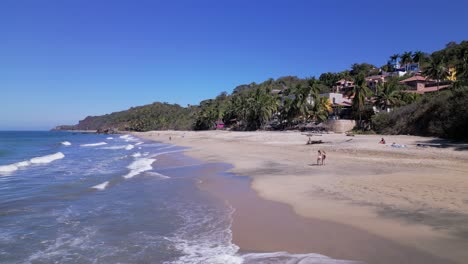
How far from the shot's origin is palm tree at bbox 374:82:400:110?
1891 inches

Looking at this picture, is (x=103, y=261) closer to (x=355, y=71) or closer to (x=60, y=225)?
(x=60, y=225)

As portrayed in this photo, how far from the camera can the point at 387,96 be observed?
48.0 meters

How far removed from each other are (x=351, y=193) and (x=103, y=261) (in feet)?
28.3

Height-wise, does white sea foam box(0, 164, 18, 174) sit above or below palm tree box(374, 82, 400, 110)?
below

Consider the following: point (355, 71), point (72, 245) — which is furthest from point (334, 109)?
point (72, 245)

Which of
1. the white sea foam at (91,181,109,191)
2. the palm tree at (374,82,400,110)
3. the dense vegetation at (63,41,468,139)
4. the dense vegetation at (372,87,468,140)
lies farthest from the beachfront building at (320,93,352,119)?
the white sea foam at (91,181,109,191)

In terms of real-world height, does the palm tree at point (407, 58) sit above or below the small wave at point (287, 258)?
above

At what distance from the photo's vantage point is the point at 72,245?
26.5 ft

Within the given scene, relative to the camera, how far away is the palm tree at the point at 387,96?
48031 mm

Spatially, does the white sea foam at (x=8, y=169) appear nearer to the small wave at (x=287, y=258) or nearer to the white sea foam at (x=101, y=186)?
the white sea foam at (x=101, y=186)

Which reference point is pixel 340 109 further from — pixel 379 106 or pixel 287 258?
pixel 287 258

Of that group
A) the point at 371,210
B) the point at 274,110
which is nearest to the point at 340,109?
the point at 274,110

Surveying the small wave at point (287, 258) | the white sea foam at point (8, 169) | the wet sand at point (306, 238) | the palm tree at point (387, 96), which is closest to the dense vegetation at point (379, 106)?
the palm tree at point (387, 96)

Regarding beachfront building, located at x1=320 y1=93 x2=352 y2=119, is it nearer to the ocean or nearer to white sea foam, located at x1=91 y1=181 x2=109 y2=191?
the ocean
